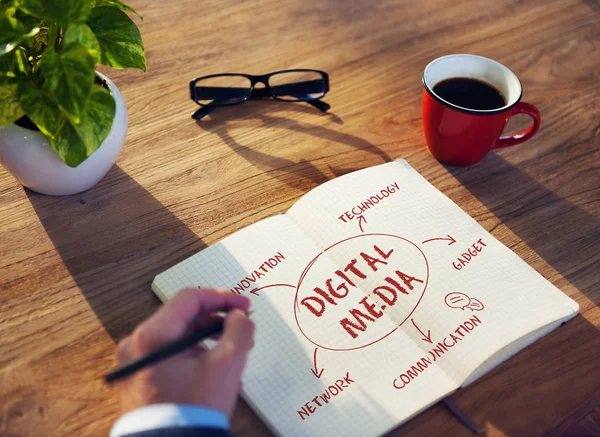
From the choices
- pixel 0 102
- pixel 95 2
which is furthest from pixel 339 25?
pixel 0 102

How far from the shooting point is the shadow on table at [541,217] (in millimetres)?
799

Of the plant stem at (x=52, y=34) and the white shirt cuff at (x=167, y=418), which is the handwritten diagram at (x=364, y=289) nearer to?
the white shirt cuff at (x=167, y=418)

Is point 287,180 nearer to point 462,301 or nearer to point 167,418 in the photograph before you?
point 462,301

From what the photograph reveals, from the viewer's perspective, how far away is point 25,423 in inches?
25.2

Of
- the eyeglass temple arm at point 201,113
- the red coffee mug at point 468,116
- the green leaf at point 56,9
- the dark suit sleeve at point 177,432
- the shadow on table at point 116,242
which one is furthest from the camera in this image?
the eyeglass temple arm at point 201,113

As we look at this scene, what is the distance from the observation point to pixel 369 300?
28.9 inches

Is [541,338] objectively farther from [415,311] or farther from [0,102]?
[0,102]

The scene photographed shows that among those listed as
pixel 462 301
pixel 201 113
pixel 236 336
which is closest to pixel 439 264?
pixel 462 301

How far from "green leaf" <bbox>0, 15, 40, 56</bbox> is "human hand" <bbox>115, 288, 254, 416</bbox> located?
0.30 m

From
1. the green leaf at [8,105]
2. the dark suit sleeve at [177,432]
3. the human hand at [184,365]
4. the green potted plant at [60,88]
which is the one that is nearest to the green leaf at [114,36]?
the green potted plant at [60,88]

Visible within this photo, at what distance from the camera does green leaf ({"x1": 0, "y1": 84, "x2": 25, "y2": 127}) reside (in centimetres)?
67

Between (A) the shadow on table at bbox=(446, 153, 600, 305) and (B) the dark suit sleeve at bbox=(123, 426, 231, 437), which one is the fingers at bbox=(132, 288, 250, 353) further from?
(A) the shadow on table at bbox=(446, 153, 600, 305)

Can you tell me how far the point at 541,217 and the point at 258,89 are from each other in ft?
1.47

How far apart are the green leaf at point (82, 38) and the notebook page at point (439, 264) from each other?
301 millimetres
